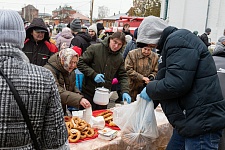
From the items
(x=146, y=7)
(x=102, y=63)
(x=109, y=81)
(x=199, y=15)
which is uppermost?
(x=146, y=7)

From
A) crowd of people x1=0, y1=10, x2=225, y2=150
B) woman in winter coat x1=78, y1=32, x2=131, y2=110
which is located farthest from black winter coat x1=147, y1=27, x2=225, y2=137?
woman in winter coat x1=78, y1=32, x2=131, y2=110

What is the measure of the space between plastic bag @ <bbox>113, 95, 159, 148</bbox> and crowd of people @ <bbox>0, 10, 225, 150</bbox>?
0.29ft

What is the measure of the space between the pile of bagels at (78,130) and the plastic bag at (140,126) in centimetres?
28

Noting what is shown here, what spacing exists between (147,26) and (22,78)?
4.18 ft

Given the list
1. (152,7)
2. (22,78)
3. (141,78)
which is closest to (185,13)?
(152,7)

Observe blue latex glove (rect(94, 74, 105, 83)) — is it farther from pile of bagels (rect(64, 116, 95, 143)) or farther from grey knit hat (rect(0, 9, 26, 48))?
grey knit hat (rect(0, 9, 26, 48))

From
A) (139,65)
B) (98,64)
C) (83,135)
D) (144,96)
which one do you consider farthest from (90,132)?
(139,65)

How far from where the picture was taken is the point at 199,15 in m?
17.0

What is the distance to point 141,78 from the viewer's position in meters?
3.69

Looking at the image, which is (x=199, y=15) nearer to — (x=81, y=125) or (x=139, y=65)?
(x=139, y=65)

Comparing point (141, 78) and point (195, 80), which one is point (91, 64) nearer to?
point (141, 78)

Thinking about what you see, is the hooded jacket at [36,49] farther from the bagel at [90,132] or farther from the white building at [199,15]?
the white building at [199,15]

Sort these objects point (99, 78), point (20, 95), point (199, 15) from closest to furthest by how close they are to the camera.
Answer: point (20, 95) → point (99, 78) → point (199, 15)

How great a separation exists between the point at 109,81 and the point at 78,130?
123 cm
